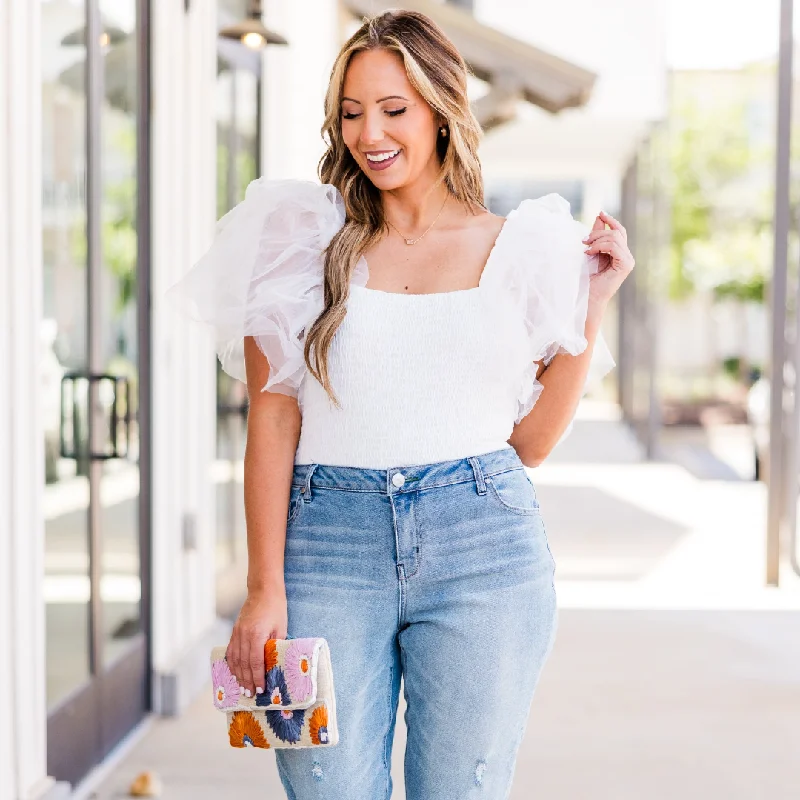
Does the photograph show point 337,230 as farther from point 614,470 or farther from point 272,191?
point 614,470

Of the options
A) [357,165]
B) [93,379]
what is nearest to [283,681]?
[357,165]

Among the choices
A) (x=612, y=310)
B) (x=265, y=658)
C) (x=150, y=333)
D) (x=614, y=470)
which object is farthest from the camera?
(x=612, y=310)

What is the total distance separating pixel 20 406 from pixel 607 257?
130 cm

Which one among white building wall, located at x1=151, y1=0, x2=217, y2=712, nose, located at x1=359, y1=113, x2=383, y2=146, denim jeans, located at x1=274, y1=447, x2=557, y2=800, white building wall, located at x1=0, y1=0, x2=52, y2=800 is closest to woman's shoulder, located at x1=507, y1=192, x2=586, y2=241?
nose, located at x1=359, y1=113, x2=383, y2=146

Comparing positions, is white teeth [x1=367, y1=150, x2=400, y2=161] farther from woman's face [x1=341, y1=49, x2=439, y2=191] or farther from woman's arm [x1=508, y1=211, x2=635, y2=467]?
woman's arm [x1=508, y1=211, x2=635, y2=467]

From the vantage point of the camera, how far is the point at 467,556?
1520mm

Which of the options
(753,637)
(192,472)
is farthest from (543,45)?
(192,472)

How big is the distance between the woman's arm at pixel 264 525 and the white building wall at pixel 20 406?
3.32 ft

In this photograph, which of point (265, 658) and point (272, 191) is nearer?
point (265, 658)

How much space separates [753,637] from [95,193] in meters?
3.10

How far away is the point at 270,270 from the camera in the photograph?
1.62 m

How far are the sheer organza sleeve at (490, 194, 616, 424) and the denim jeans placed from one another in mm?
170

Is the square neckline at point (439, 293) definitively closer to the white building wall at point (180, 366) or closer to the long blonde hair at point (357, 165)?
the long blonde hair at point (357, 165)

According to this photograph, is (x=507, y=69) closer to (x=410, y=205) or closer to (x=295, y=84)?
(x=295, y=84)
